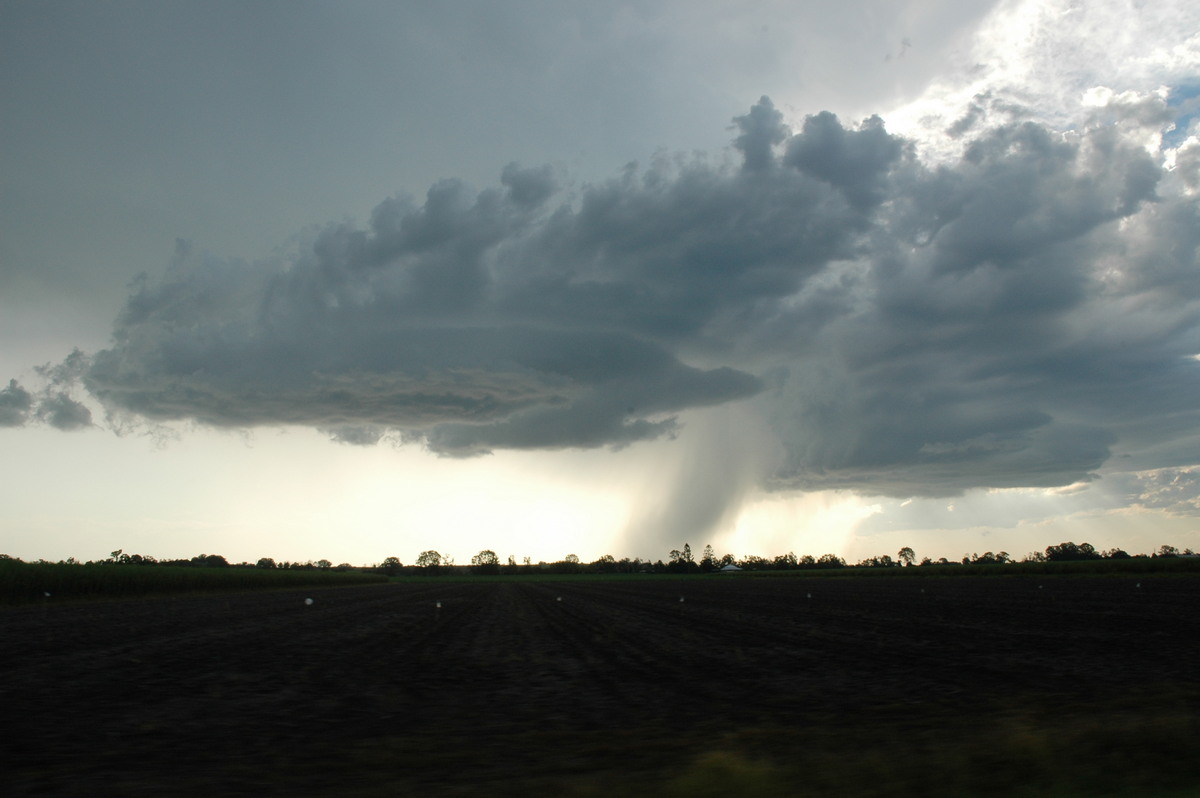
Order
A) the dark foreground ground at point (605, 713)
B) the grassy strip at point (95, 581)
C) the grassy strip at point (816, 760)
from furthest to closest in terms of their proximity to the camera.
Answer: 1. the grassy strip at point (95, 581)
2. the dark foreground ground at point (605, 713)
3. the grassy strip at point (816, 760)

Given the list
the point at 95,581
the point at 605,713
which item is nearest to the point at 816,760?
the point at 605,713

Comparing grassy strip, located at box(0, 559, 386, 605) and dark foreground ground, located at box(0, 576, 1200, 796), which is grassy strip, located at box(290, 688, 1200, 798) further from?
grassy strip, located at box(0, 559, 386, 605)

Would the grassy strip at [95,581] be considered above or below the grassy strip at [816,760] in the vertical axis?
above

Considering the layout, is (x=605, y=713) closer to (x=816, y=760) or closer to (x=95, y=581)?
(x=816, y=760)

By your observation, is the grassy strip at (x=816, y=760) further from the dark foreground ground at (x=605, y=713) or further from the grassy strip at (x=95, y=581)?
the grassy strip at (x=95, y=581)

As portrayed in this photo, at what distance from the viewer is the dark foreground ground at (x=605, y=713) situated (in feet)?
25.2

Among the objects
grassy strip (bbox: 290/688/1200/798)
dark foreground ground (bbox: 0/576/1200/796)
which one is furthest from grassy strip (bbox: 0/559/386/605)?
grassy strip (bbox: 290/688/1200/798)

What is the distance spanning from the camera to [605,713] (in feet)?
36.8

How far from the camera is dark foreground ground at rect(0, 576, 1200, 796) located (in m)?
7.68

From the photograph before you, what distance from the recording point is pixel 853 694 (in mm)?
12773

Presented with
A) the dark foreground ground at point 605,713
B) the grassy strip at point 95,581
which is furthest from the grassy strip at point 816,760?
the grassy strip at point 95,581

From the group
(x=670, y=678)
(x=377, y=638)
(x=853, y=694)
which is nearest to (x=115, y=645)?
(x=377, y=638)

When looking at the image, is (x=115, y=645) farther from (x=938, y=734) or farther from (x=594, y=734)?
(x=938, y=734)

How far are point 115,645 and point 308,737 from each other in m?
13.3
